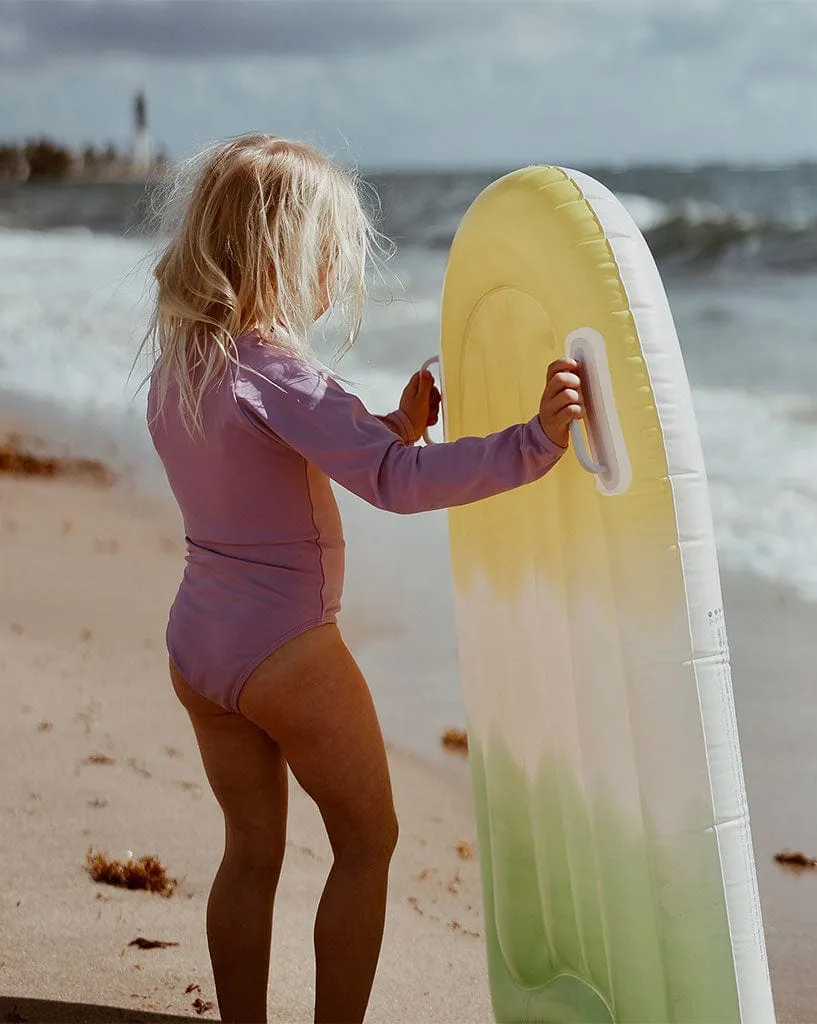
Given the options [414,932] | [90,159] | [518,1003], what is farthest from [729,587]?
[90,159]

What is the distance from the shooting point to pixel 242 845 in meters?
2.18

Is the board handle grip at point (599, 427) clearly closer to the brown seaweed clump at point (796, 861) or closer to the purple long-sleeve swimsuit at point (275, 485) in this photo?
the purple long-sleeve swimsuit at point (275, 485)

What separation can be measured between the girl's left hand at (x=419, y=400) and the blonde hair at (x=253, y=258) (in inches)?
8.9

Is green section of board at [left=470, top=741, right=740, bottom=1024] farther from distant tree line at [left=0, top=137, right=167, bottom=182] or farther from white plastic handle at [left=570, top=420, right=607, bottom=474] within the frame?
distant tree line at [left=0, top=137, right=167, bottom=182]

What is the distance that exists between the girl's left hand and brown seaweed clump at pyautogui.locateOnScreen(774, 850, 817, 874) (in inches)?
59.5

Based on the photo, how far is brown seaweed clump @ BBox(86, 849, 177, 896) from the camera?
2.90 m

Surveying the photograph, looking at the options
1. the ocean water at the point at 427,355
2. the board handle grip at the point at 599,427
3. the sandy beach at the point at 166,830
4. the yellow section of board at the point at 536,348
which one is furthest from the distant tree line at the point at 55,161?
the board handle grip at the point at 599,427

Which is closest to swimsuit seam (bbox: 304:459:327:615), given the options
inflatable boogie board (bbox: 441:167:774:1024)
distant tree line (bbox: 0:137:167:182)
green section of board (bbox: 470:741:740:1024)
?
inflatable boogie board (bbox: 441:167:774:1024)

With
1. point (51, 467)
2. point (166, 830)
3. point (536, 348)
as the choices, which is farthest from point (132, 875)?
point (51, 467)

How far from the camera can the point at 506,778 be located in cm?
235

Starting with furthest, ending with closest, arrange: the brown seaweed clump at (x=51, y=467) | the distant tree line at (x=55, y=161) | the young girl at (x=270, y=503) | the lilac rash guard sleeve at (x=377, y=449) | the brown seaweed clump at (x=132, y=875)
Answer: the distant tree line at (x=55, y=161)
the brown seaweed clump at (x=51, y=467)
the brown seaweed clump at (x=132, y=875)
the young girl at (x=270, y=503)
the lilac rash guard sleeve at (x=377, y=449)

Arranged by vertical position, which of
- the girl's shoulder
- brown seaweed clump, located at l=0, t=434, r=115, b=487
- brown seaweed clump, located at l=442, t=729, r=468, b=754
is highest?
brown seaweed clump, located at l=0, t=434, r=115, b=487

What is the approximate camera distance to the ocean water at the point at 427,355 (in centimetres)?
484

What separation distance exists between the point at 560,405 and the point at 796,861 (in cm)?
174
